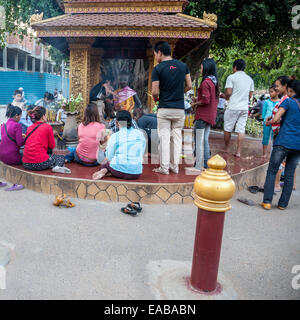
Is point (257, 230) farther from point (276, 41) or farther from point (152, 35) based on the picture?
point (276, 41)

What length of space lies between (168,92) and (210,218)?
2.71 m

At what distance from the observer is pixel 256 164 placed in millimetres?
6172

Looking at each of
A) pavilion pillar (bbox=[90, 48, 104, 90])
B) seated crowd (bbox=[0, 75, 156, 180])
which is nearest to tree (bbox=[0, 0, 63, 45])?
pavilion pillar (bbox=[90, 48, 104, 90])

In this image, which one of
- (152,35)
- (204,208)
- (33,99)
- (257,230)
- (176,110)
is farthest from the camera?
(33,99)

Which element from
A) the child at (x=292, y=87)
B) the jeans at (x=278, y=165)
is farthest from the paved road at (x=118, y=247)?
the child at (x=292, y=87)

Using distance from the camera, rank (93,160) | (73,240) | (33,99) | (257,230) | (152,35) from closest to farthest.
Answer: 1. (73,240)
2. (257,230)
3. (93,160)
4. (152,35)
5. (33,99)

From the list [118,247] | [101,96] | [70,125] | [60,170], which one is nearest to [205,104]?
[60,170]

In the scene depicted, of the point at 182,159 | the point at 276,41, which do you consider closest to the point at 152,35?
the point at 182,159

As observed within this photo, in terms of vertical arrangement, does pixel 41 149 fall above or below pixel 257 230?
above

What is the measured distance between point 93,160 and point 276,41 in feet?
30.8

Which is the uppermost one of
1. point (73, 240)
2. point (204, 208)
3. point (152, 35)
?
point (152, 35)

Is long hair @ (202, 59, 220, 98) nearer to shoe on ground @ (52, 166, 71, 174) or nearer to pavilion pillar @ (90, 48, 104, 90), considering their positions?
shoe on ground @ (52, 166, 71, 174)

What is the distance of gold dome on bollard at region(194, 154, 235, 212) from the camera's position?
2174 millimetres
